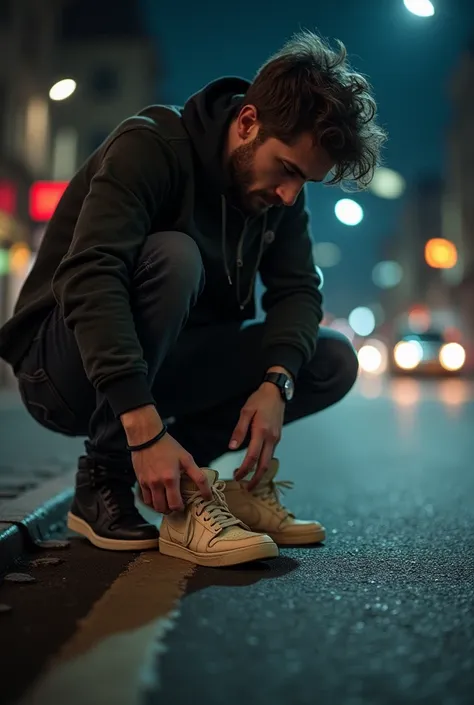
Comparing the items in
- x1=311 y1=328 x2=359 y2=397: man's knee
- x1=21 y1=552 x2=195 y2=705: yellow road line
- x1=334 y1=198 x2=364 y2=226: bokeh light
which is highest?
x1=334 y1=198 x2=364 y2=226: bokeh light

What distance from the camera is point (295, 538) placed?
10.6 ft

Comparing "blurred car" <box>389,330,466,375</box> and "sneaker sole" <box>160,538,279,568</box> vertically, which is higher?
"blurred car" <box>389,330,466,375</box>

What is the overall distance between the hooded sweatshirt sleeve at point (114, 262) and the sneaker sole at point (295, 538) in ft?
2.86

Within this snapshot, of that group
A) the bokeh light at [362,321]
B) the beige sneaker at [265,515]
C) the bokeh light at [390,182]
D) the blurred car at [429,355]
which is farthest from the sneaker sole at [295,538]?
the bokeh light at [362,321]

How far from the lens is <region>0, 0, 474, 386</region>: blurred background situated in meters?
6.43

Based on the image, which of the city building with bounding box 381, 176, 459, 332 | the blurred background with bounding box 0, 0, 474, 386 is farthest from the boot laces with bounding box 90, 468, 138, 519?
the city building with bounding box 381, 176, 459, 332

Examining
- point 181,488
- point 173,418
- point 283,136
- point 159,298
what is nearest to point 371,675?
point 181,488

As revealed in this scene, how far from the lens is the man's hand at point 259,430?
2988mm

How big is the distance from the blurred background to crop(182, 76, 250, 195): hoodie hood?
1.01ft

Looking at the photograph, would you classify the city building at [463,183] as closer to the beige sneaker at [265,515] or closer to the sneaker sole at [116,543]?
the beige sneaker at [265,515]

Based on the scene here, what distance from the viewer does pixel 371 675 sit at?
69.4 inches

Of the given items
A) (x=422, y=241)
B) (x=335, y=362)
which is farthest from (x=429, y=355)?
(x=422, y=241)

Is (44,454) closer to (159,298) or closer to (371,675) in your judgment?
(159,298)

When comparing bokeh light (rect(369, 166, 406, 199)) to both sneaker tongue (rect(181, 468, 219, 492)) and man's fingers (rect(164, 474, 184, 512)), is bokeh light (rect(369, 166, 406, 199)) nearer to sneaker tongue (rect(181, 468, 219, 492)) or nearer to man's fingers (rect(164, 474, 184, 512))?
sneaker tongue (rect(181, 468, 219, 492))
